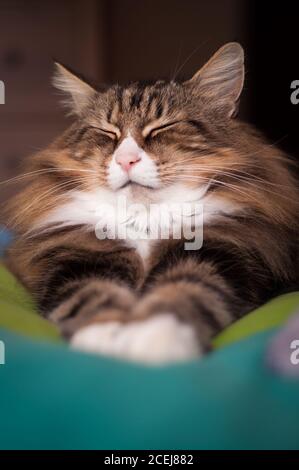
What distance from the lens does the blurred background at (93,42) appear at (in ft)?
11.9

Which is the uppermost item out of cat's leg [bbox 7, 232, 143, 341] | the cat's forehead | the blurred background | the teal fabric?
the blurred background

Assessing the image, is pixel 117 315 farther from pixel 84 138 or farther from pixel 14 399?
pixel 84 138

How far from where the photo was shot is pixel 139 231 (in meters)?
1.33

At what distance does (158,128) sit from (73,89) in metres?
0.42

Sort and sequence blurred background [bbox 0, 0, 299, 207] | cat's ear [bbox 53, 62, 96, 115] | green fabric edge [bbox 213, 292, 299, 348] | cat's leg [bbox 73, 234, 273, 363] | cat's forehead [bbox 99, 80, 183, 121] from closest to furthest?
cat's leg [bbox 73, 234, 273, 363] < green fabric edge [bbox 213, 292, 299, 348] < cat's forehead [bbox 99, 80, 183, 121] < cat's ear [bbox 53, 62, 96, 115] < blurred background [bbox 0, 0, 299, 207]

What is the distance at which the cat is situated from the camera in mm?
1098

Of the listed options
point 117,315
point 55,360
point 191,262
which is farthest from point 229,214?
point 55,360

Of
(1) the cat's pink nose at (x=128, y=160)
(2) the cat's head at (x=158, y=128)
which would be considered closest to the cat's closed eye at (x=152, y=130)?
(2) the cat's head at (x=158, y=128)

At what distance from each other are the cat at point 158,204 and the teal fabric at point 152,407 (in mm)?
177

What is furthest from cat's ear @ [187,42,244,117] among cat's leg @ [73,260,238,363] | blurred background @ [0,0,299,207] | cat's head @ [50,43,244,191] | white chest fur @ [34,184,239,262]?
blurred background @ [0,0,299,207]

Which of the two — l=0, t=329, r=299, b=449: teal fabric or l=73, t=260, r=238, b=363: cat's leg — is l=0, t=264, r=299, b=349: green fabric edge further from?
l=0, t=329, r=299, b=449: teal fabric

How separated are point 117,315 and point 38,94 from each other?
3148 mm

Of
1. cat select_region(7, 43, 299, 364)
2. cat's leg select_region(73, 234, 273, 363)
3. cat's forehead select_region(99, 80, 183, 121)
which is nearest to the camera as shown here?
cat's leg select_region(73, 234, 273, 363)

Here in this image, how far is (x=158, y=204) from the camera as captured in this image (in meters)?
1.33
